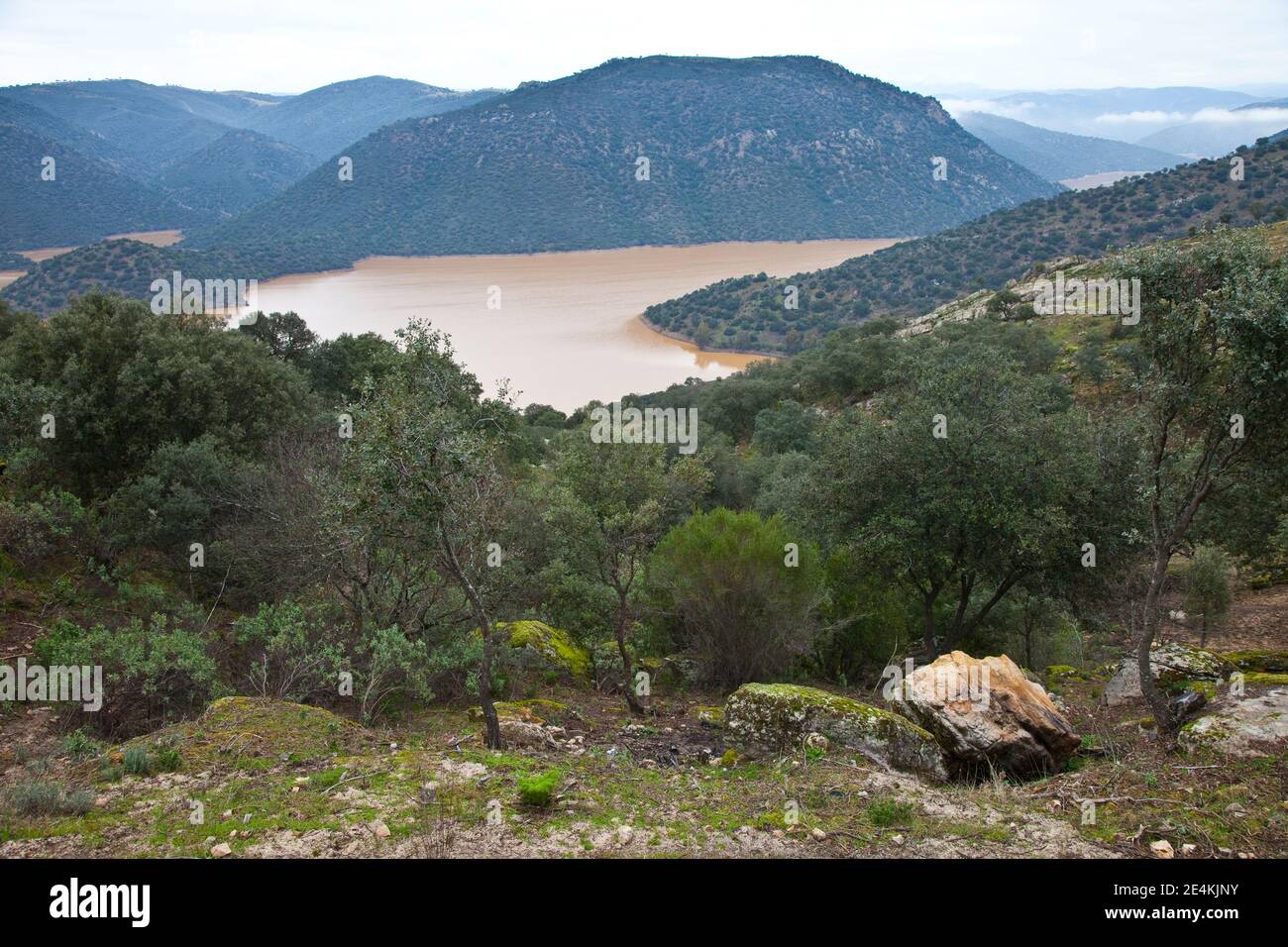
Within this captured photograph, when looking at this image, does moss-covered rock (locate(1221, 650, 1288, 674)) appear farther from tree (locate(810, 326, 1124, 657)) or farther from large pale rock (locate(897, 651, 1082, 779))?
large pale rock (locate(897, 651, 1082, 779))

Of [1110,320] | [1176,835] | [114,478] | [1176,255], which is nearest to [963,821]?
[1176,835]

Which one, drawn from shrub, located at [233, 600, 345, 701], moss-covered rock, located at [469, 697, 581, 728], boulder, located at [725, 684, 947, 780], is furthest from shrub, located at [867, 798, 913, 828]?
shrub, located at [233, 600, 345, 701]

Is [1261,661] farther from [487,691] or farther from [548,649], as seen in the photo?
[487,691]

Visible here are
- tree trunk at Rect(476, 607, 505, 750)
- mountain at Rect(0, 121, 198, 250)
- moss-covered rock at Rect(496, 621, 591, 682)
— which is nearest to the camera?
tree trunk at Rect(476, 607, 505, 750)

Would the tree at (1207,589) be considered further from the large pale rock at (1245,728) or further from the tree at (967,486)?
the large pale rock at (1245,728)

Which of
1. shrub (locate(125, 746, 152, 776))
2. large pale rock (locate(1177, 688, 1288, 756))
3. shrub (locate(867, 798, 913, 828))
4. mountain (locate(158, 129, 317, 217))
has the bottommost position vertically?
shrub (locate(867, 798, 913, 828))

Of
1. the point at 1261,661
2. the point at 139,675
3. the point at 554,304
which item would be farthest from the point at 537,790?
the point at 554,304

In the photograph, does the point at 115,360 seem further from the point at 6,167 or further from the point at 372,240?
the point at 6,167

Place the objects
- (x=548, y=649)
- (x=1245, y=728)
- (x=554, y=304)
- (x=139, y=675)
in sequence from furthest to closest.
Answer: (x=554, y=304), (x=548, y=649), (x=139, y=675), (x=1245, y=728)
